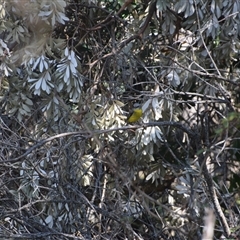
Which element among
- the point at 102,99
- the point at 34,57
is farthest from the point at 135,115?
the point at 34,57

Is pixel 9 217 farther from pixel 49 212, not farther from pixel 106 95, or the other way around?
pixel 106 95

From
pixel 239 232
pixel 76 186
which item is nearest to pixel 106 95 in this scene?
pixel 76 186

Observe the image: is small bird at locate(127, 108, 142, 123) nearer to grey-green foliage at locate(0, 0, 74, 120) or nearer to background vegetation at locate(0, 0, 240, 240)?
background vegetation at locate(0, 0, 240, 240)

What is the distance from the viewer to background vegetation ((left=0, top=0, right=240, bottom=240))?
13.4 feet

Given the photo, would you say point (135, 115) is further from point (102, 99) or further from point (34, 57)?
point (34, 57)

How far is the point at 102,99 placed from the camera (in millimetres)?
4508

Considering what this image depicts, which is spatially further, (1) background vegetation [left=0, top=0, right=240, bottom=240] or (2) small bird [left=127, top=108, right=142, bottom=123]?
(2) small bird [left=127, top=108, right=142, bottom=123]

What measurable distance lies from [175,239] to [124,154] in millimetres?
930

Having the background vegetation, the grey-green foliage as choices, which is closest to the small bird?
the background vegetation

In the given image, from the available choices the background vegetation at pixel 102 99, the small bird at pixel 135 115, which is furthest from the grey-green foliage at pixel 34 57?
the small bird at pixel 135 115

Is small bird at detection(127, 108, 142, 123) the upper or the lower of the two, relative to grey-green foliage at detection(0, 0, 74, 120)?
lower

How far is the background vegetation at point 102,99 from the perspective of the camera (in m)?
4.09

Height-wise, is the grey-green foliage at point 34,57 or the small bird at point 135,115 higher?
the grey-green foliage at point 34,57

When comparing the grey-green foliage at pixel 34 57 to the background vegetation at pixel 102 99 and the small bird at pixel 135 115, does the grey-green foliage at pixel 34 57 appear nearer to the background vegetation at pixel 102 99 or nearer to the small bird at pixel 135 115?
the background vegetation at pixel 102 99
